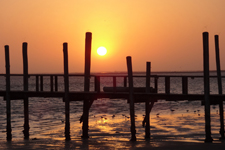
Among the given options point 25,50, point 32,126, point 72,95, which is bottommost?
point 32,126

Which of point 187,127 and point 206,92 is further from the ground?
point 206,92

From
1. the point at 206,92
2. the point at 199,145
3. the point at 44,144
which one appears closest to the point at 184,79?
the point at 206,92

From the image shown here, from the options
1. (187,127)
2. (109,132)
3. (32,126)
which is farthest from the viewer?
(32,126)

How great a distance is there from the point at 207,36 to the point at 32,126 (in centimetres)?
1424

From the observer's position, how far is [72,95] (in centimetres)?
2033

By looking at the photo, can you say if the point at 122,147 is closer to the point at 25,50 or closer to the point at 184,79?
the point at 184,79

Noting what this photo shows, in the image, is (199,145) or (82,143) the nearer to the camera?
(199,145)

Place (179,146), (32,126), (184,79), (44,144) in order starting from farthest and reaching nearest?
(32,126)
(184,79)
(44,144)
(179,146)

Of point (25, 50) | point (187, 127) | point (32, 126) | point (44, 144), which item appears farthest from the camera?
point (32, 126)

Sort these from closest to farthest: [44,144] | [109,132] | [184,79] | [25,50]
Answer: [44,144], [184,79], [25,50], [109,132]

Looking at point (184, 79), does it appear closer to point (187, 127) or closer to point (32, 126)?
point (187, 127)

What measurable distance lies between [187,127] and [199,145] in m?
8.32

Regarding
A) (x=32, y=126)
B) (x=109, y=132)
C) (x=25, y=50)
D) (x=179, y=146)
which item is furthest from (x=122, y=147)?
(x=32, y=126)

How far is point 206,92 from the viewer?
56.7ft
